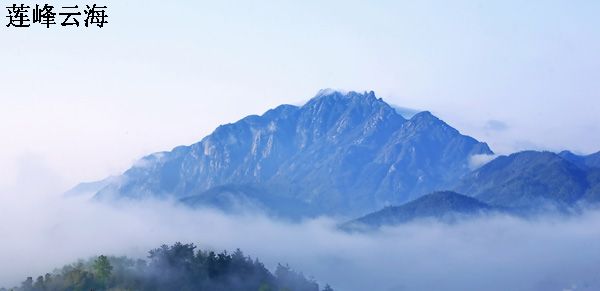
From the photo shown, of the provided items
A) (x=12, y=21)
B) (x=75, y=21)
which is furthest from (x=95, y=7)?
(x=12, y=21)

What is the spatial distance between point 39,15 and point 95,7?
7733mm

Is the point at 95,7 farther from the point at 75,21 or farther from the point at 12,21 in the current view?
the point at 12,21

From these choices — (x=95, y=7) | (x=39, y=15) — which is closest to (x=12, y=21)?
(x=39, y=15)

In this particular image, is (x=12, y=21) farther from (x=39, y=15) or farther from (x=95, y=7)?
(x=95, y=7)

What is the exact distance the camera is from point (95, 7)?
127 meters

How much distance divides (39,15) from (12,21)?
3715 millimetres

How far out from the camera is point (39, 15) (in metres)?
125

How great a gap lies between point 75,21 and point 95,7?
3.78 meters

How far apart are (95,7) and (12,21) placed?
11432 mm

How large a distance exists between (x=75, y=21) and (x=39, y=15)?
5061 millimetres

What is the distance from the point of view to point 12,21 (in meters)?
124
